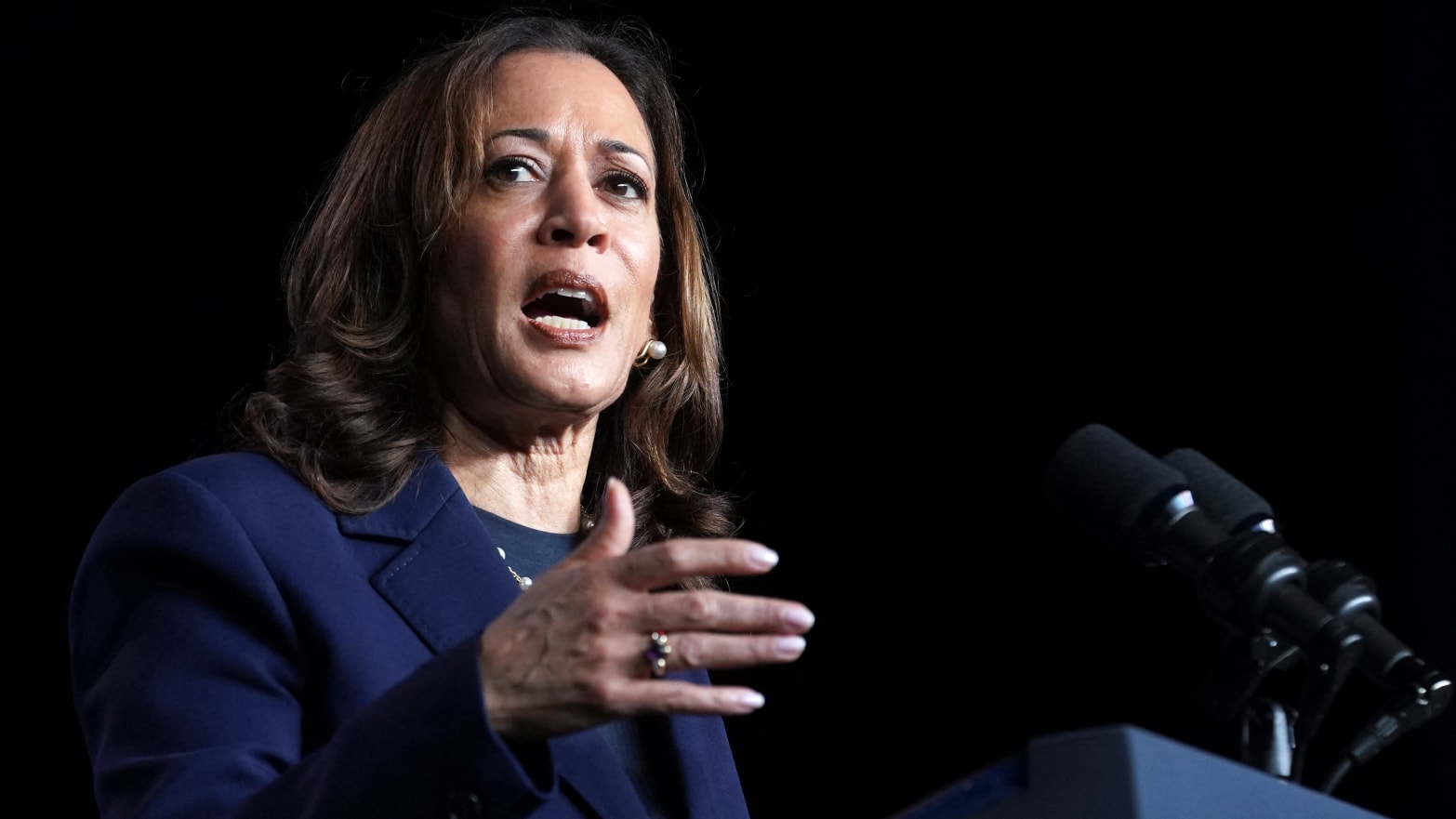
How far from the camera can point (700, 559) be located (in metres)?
1.00

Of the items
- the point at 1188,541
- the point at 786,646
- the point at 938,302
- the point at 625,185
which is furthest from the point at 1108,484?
the point at 938,302

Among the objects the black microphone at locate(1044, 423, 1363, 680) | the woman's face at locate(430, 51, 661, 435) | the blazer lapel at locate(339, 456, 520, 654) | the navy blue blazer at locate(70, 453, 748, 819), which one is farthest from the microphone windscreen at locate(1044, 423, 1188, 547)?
the woman's face at locate(430, 51, 661, 435)

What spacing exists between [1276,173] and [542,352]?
181 centimetres

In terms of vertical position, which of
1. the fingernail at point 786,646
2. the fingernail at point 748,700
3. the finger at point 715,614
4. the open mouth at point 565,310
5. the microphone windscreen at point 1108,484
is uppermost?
the open mouth at point 565,310

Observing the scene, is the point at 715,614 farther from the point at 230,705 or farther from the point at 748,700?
the point at 230,705

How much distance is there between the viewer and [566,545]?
Answer: 1914 mm

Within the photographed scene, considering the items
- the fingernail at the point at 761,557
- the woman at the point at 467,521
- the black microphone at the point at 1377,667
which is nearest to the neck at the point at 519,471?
the woman at the point at 467,521

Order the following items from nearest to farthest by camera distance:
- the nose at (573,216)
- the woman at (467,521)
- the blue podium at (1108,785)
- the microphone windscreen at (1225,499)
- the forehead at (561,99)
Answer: the blue podium at (1108,785) < the woman at (467,521) < the microphone windscreen at (1225,499) < the nose at (573,216) < the forehead at (561,99)

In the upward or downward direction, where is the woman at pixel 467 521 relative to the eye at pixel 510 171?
downward

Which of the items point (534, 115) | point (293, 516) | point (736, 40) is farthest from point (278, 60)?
point (293, 516)

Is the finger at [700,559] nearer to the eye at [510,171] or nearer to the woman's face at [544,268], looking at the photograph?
the woman's face at [544,268]

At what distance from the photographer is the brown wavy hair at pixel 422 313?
5.82ft

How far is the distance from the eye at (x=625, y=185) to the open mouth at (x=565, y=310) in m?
0.18

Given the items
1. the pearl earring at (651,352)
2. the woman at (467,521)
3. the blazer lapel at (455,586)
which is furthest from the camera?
the pearl earring at (651,352)
